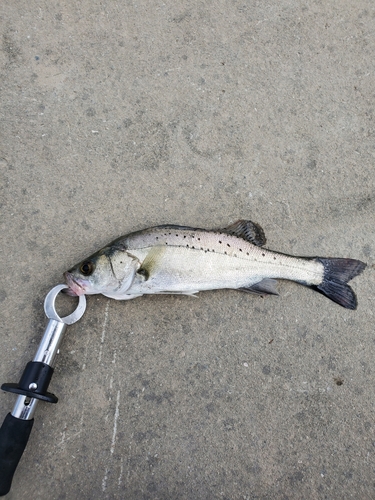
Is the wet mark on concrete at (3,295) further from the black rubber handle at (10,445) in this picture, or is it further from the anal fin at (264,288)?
the anal fin at (264,288)

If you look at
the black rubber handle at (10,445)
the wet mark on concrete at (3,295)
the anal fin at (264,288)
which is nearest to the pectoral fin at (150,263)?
the anal fin at (264,288)

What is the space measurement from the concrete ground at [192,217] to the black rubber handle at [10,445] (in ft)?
0.94

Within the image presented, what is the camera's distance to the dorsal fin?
3270mm

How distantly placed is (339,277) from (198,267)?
1.34m

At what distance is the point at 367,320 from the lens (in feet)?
11.5

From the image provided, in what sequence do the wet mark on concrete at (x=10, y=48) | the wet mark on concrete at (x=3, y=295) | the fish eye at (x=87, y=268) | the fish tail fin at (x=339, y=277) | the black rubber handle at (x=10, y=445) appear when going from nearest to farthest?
the black rubber handle at (x=10, y=445) → the fish eye at (x=87, y=268) → the wet mark on concrete at (x=3, y=295) → the fish tail fin at (x=339, y=277) → the wet mark on concrete at (x=10, y=48)

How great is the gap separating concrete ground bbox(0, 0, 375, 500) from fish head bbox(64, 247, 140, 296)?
37 centimetres

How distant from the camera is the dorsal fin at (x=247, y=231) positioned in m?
3.27

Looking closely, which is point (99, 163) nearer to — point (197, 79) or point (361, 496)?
point (197, 79)

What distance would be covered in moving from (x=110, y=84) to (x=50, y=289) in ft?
6.96

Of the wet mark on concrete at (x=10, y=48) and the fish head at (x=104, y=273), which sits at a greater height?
the wet mark on concrete at (x=10, y=48)

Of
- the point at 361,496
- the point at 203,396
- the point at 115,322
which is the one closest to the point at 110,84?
the point at 115,322

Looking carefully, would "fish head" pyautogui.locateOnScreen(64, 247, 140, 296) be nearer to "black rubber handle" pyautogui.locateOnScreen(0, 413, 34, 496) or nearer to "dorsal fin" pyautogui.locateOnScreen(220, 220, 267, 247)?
"dorsal fin" pyautogui.locateOnScreen(220, 220, 267, 247)

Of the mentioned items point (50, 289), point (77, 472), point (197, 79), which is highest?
point (197, 79)
